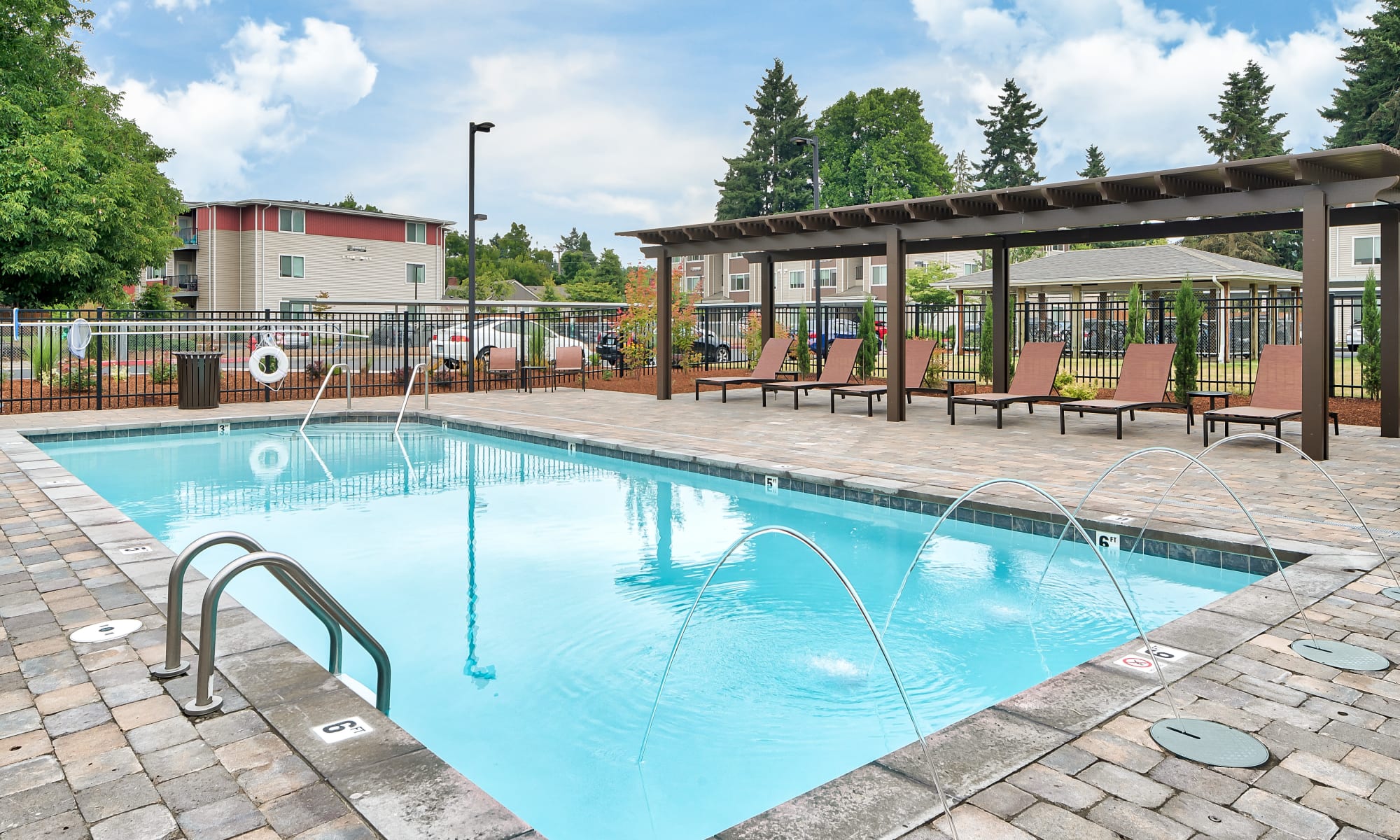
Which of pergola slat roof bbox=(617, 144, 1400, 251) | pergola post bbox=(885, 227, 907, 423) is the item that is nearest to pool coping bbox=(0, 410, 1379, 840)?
pergola slat roof bbox=(617, 144, 1400, 251)

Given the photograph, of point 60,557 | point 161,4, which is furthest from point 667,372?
point 161,4

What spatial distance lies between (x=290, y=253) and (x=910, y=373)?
4103 centimetres

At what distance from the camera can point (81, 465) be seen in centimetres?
1052

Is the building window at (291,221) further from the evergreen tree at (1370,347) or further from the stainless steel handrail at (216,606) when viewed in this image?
the stainless steel handrail at (216,606)

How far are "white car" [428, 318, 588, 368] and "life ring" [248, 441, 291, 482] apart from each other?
9.22 m

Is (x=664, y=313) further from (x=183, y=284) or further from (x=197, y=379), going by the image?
(x=183, y=284)

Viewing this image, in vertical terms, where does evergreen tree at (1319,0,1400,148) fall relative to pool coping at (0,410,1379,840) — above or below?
above

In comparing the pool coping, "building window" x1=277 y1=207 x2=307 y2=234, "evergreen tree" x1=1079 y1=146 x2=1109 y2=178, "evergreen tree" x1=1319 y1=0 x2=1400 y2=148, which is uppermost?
"evergreen tree" x1=1079 y1=146 x2=1109 y2=178

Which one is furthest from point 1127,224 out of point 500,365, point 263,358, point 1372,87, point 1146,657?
point 1372,87

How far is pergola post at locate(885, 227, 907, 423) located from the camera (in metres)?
12.9

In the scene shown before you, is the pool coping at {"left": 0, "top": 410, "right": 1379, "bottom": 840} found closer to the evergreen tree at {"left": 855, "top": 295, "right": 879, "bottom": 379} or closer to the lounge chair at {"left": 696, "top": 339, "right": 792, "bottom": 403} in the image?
the lounge chair at {"left": 696, "top": 339, "right": 792, "bottom": 403}

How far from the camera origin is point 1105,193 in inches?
423

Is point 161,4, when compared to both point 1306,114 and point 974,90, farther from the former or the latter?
point 1306,114

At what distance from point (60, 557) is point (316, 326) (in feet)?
52.8
